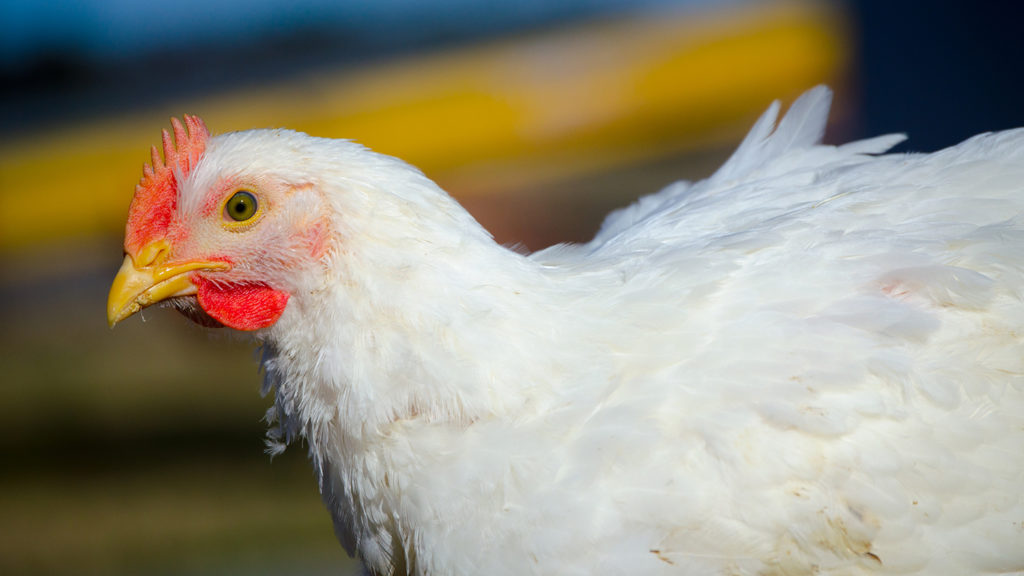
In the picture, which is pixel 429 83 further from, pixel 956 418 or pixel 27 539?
pixel 956 418

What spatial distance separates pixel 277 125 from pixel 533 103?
7.79ft

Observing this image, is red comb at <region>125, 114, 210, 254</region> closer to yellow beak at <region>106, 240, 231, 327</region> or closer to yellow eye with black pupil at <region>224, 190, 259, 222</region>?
yellow beak at <region>106, 240, 231, 327</region>

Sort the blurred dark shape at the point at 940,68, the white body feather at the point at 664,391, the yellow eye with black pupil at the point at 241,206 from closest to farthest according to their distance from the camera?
the white body feather at the point at 664,391, the yellow eye with black pupil at the point at 241,206, the blurred dark shape at the point at 940,68

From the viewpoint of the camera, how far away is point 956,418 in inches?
75.9

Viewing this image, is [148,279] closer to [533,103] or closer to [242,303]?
[242,303]

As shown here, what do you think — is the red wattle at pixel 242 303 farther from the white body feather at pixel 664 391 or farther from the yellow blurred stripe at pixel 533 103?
the yellow blurred stripe at pixel 533 103

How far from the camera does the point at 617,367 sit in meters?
Answer: 2.05

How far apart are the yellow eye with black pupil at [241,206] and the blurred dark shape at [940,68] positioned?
12.2 ft

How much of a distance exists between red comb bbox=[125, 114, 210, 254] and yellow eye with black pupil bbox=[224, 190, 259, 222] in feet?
0.56

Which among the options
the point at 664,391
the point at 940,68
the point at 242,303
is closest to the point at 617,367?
the point at 664,391

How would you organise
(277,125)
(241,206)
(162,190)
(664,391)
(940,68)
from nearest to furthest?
(664,391) → (241,206) → (162,190) → (940,68) → (277,125)

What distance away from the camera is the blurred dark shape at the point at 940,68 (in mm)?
4227

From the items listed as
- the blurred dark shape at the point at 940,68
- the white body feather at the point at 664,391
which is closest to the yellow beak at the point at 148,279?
the white body feather at the point at 664,391

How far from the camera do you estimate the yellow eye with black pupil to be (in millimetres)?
2133
